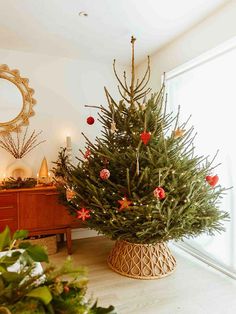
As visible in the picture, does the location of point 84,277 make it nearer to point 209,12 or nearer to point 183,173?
point 183,173

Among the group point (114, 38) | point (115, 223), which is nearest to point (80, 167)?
point (115, 223)

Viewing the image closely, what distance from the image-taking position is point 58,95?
3354mm

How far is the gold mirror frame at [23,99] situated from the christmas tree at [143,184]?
1276 mm

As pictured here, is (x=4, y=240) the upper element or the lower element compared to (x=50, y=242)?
upper

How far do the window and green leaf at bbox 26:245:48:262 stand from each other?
2.16 metres

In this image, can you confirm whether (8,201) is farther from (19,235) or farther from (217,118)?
(217,118)

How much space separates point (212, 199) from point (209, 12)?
1742mm

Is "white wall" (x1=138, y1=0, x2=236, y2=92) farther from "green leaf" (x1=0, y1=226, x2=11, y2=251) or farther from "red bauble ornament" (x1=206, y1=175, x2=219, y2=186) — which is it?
"green leaf" (x1=0, y1=226, x2=11, y2=251)

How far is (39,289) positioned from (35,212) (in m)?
2.36

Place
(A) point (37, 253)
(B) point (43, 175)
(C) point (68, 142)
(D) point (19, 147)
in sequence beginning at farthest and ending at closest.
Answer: (C) point (68, 142)
(D) point (19, 147)
(B) point (43, 175)
(A) point (37, 253)

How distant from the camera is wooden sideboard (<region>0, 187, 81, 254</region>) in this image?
Result: 261 centimetres

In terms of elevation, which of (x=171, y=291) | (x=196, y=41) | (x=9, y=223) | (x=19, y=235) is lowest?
(x=171, y=291)

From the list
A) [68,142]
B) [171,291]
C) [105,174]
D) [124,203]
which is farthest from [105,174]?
[68,142]

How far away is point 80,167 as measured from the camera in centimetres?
244
